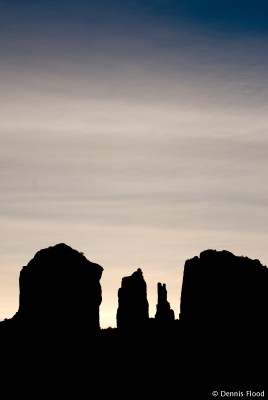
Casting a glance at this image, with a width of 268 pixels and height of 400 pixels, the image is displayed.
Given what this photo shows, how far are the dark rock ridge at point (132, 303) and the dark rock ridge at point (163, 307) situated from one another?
19.6 ft

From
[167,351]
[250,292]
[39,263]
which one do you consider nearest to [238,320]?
[250,292]

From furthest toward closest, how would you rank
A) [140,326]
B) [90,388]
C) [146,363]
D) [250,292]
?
[140,326]
[250,292]
[146,363]
[90,388]

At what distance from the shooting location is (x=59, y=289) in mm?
76062

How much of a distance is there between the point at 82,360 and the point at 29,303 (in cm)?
839

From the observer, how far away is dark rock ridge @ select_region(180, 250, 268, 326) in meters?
77.2

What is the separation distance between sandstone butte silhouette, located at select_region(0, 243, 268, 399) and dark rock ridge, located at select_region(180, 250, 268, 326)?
0.10m

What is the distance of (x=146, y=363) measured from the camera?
72.6 metres

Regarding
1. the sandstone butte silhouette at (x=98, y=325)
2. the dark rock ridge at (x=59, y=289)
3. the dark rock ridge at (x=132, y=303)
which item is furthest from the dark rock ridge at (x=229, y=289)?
the dark rock ridge at (x=132, y=303)

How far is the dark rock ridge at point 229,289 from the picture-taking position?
3039 inches

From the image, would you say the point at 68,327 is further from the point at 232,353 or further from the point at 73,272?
the point at 232,353

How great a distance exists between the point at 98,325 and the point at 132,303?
68.1ft
